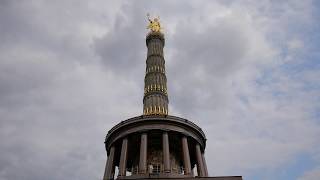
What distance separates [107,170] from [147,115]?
8.38 meters

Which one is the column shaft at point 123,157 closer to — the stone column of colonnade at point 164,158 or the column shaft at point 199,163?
the stone column of colonnade at point 164,158

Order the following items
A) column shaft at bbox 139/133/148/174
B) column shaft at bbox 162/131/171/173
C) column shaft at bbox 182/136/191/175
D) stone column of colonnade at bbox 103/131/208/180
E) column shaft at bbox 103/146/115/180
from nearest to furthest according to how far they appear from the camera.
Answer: column shaft at bbox 139/133/148/174 < column shaft at bbox 162/131/171/173 < stone column of colonnade at bbox 103/131/208/180 < column shaft at bbox 182/136/191/175 < column shaft at bbox 103/146/115/180

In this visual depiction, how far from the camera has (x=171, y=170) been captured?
50.6 metres

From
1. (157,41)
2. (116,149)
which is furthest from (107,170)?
(157,41)

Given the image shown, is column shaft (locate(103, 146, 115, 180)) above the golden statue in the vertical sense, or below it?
below

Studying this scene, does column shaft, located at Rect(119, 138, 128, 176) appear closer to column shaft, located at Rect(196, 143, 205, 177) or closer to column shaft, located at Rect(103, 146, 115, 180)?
column shaft, located at Rect(103, 146, 115, 180)

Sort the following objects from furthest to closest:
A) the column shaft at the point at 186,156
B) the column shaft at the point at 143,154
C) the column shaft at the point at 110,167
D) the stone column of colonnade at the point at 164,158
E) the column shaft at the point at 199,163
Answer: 1. the column shaft at the point at 199,163
2. the column shaft at the point at 110,167
3. the column shaft at the point at 186,156
4. the stone column of colonnade at the point at 164,158
5. the column shaft at the point at 143,154

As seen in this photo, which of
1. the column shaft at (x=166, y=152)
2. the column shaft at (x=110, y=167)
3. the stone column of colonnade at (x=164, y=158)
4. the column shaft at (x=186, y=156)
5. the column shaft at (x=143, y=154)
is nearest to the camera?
the column shaft at (x=143, y=154)

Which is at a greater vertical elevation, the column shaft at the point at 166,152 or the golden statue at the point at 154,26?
the golden statue at the point at 154,26

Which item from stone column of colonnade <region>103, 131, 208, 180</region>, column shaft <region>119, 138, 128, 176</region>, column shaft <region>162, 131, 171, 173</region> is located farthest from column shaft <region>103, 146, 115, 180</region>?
column shaft <region>162, 131, 171, 173</region>

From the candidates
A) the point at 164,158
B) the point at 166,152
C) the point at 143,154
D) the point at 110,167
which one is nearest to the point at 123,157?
the point at 143,154

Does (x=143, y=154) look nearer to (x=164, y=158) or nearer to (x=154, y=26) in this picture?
(x=164, y=158)

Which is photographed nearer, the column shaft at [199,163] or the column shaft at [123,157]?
the column shaft at [123,157]

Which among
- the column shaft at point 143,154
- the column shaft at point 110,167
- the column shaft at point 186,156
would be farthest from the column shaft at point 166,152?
the column shaft at point 110,167
